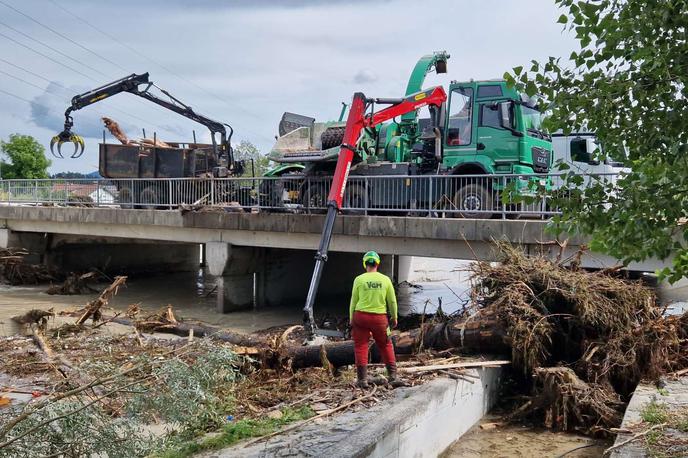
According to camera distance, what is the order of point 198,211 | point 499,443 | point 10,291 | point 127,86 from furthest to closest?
1. point 127,86
2. point 10,291
3. point 198,211
4. point 499,443

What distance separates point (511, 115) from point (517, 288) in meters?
6.01

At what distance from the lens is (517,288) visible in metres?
8.73

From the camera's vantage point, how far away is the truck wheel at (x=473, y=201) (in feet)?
42.4

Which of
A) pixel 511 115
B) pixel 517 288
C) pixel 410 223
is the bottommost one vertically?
pixel 517 288

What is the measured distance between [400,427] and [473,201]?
25.8 ft

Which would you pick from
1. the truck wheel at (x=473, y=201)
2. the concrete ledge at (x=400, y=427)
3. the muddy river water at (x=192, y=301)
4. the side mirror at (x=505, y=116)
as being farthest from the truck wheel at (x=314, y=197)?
the concrete ledge at (x=400, y=427)

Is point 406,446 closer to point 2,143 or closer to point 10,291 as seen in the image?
point 10,291

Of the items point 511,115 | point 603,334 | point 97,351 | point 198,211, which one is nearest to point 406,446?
point 603,334

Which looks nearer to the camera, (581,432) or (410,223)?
(581,432)

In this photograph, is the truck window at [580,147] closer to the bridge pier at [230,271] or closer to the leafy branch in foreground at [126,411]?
the bridge pier at [230,271]

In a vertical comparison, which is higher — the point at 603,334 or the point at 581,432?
the point at 603,334

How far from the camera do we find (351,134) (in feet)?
44.6

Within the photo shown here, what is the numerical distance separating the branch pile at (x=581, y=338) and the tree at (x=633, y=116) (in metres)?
4.13

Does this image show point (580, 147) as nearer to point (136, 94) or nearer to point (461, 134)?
point (461, 134)
